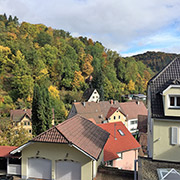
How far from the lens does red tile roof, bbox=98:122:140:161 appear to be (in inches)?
673

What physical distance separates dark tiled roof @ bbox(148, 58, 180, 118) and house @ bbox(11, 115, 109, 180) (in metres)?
4.53

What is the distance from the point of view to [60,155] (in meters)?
11.7

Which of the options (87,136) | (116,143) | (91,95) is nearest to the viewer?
(87,136)

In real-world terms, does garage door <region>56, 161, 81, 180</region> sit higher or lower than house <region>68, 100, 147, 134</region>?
lower

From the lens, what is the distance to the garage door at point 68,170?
11711 millimetres

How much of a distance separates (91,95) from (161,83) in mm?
44599

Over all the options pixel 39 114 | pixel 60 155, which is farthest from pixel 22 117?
pixel 60 155

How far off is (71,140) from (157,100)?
5.94m

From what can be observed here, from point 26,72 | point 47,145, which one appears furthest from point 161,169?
point 26,72

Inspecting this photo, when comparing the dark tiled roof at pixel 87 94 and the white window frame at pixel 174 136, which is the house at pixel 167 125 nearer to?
the white window frame at pixel 174 136

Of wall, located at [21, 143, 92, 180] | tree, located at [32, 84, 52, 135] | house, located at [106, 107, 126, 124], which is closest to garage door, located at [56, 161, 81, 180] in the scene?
wall, located at [21, 143, 92, 180]

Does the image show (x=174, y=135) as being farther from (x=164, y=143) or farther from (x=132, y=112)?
(x=132, y=112)

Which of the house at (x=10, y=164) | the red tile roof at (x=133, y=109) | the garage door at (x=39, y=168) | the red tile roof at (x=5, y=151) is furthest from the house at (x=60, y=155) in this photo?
the red tile roof at (x=133, y=109)

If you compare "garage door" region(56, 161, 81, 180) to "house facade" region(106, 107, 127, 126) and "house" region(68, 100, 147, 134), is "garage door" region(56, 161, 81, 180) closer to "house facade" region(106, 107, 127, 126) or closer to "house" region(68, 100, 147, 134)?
"house" region(68, 100, 147, 134)
